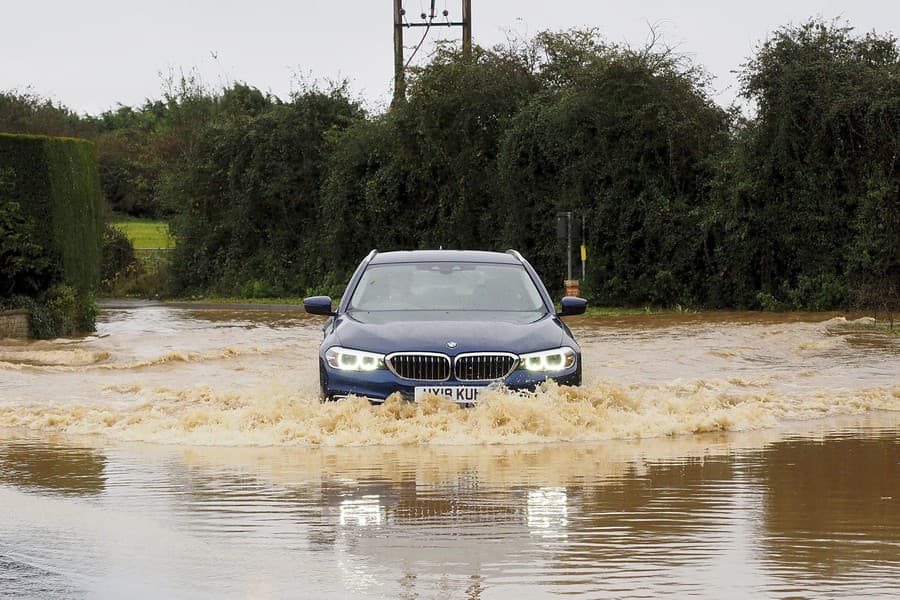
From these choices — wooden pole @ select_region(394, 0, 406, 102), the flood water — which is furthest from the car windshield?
wooden pole @ select_region(394, 0, 406, 102)

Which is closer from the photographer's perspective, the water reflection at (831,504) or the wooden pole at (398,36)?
the water reflection at (831,504)

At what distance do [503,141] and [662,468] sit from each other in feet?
84.7

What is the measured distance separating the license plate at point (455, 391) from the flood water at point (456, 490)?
9 centimetres

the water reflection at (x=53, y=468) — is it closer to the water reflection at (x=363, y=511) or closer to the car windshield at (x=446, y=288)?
the water reflection at (x=363, y=511)

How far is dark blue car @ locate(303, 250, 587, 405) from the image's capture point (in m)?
10.5

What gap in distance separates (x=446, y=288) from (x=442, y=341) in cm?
162

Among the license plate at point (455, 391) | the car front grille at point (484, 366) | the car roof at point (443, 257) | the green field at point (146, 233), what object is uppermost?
the green field at point (146, 233)

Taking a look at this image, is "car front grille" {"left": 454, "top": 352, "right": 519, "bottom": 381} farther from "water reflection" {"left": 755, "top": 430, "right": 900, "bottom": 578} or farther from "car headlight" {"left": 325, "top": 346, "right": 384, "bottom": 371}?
"water reflection" {"left": 755, "top": 430, "right": 900, "bottom": 578}

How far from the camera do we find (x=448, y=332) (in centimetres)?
1073

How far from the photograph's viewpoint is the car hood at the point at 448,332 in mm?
10586

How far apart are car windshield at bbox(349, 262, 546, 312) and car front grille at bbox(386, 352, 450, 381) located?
125 cm

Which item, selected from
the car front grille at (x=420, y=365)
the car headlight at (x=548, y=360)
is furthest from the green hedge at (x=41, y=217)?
the car headlight at (x=548, y=360)

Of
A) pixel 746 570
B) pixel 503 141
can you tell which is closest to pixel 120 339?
→ pixel 503 141

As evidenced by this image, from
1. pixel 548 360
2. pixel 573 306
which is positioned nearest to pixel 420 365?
pixel 548 360
